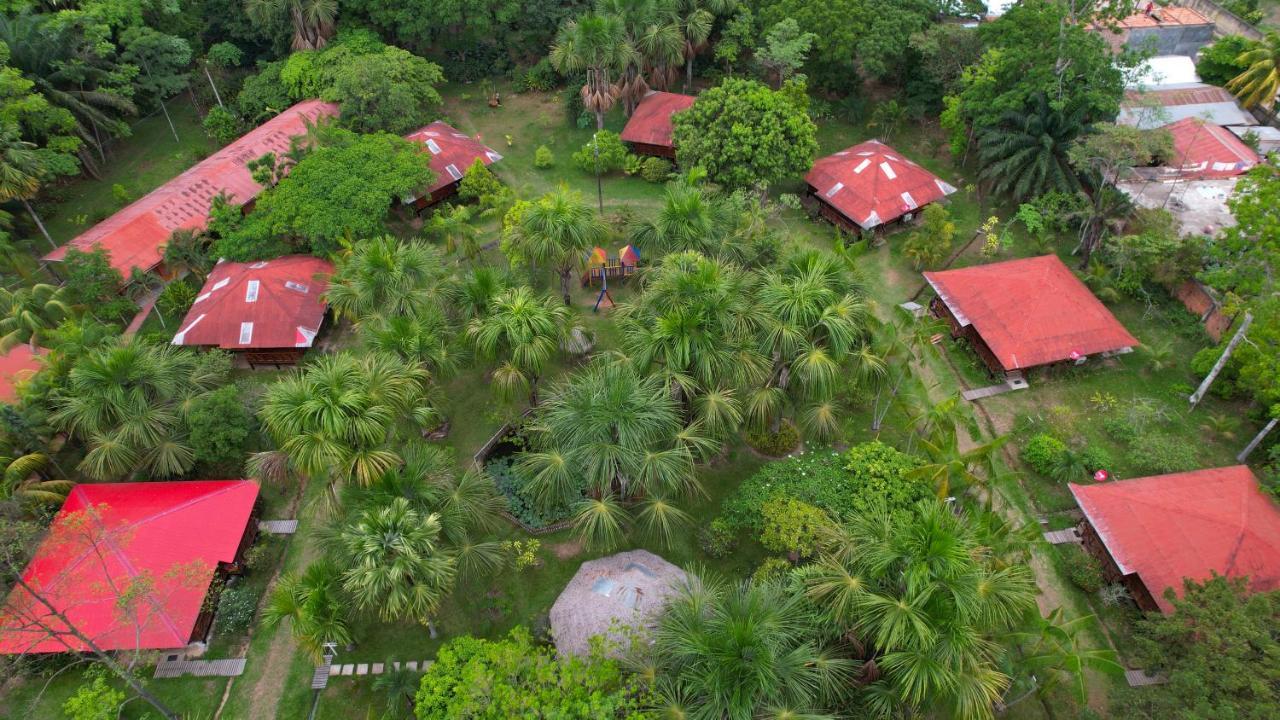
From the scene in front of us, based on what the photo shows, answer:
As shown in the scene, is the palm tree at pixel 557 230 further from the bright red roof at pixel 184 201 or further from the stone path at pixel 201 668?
the stone path at pixel 201 668

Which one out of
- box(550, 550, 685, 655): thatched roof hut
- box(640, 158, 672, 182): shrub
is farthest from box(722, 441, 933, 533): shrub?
box(640, 158, 672, 182): shrub

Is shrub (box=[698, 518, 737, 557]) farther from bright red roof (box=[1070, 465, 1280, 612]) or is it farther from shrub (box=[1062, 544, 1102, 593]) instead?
bright red roof (box=[1070, 465, 1280, 612])

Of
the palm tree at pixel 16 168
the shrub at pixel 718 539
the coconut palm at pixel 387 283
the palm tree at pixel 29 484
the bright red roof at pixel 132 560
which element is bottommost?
the shrub at pixel 718 539

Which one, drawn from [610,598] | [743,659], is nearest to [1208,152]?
[743,659]

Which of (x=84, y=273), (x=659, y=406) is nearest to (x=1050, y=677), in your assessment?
(x=659, y=406)

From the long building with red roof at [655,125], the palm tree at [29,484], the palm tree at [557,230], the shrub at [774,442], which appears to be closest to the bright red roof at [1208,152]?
the long building with red roof at [655,125]

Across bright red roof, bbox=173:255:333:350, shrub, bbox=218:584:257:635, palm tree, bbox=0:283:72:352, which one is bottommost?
shrub, bbox=218:584:257:635
